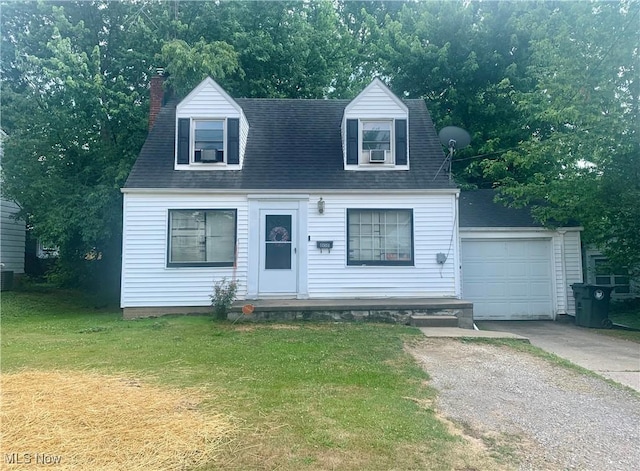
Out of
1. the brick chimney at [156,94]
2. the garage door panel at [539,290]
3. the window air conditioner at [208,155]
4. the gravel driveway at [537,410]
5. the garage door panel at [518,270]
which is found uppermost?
the brick chimney at [156,94]

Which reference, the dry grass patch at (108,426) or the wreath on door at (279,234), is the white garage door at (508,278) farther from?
the dry grass patch at (108,426)

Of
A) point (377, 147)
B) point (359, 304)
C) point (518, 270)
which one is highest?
point (377, 147)

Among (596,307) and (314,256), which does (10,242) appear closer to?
(314,256)

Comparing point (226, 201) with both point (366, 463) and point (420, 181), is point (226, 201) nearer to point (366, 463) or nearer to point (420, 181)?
point (420, 181)

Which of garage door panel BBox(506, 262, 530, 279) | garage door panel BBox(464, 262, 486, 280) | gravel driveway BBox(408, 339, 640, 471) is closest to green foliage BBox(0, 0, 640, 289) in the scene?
garage door panel BBox(506, 262, 530, 279)

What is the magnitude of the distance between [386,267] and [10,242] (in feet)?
44.6

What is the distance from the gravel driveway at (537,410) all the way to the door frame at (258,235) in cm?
439

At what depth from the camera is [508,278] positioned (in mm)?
11789

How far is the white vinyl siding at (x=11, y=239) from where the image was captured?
14.8m

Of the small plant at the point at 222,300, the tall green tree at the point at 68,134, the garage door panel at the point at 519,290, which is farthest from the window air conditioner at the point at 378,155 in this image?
the tall green tree at the point at 68,134

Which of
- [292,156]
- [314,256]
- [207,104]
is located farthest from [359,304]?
[207,104]

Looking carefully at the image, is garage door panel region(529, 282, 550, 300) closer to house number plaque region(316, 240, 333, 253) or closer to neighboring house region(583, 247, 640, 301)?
neighboring house region(583, 247, 640, 301)

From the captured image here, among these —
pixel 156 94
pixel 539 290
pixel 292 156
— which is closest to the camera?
pixel 292 156

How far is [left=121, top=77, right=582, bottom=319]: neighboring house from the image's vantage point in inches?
404
